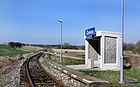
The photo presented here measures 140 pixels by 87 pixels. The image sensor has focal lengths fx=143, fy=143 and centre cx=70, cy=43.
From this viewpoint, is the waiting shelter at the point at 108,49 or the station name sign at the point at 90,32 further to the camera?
the station name sign at the point at 90,32

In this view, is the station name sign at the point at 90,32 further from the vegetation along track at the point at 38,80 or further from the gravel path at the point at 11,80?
the gravel path at the point at 11,80

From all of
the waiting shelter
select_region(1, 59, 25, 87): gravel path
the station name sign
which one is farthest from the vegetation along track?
the station name sign

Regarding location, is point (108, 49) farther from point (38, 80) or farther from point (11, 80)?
point (11, 80)

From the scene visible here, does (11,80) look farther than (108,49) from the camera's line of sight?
No

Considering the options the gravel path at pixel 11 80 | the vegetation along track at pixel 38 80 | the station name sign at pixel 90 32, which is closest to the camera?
the vegetation along track at pixel 38 80

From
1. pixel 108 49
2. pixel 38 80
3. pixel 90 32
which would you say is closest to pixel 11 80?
pixel 38 80

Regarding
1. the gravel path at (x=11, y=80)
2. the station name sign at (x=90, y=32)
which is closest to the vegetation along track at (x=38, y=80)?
the gravel path at (x=11, y=80)

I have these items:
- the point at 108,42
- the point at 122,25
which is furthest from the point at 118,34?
the point at 122,25

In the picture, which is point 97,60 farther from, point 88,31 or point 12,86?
point 12,86

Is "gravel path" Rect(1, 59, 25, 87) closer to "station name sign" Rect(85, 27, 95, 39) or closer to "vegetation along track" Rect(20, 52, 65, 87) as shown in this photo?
"vegetation along track" Rect(20, 52, 65, 87)

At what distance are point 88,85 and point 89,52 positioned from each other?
34.5 feet

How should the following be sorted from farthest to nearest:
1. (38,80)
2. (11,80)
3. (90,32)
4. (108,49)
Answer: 1. (90,32)
2. (108,49)
3. (11,80)
4. (38,80)

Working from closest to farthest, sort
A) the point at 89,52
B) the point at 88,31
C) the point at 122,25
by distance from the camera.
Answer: the point at 122,25 → the point at 88,31 → the point at 89,52

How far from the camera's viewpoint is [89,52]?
62.4ft
